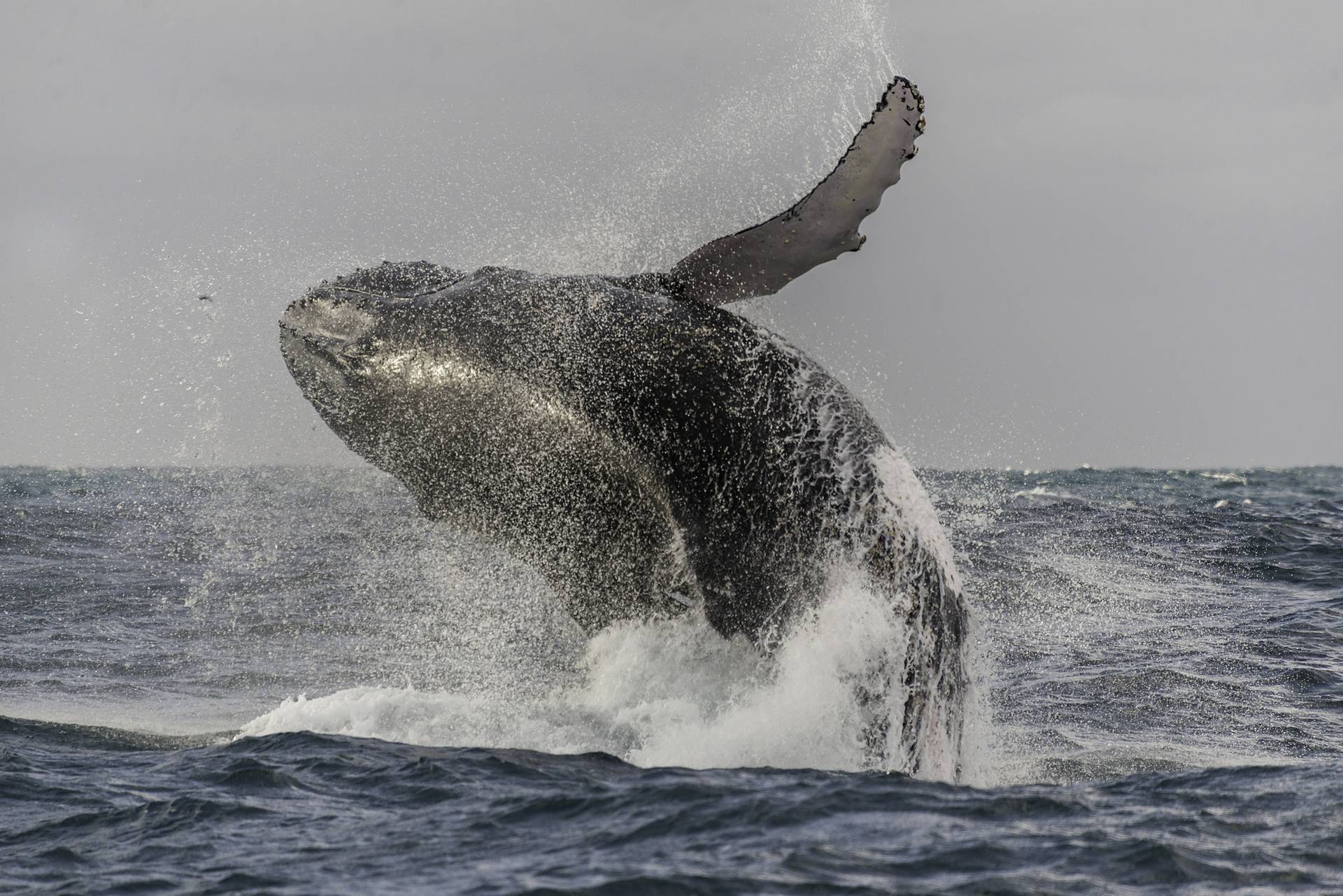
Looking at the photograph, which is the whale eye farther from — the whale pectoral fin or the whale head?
the whale pectoral fin

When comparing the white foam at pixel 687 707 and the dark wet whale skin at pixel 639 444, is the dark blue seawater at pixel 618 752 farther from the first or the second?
the dark wet whale skin at pixel 639 444

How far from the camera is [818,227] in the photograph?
8867 mm

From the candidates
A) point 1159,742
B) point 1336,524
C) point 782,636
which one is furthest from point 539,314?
point 1336,524

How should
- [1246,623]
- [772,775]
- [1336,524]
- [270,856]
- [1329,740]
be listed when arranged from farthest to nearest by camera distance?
[1336,524], [1246,623], [1329,740], [772,775], [270,856]

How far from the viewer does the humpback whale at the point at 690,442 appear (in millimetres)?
8320

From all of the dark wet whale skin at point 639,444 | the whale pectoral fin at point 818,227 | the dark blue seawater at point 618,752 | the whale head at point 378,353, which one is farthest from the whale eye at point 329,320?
the whale pectoral fin at point 818,227

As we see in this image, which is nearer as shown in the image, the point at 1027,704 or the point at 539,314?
the point at 539,314

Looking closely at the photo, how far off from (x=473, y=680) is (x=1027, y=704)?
5.23m

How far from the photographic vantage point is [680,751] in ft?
28.2

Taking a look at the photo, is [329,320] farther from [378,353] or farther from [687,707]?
[687,707]

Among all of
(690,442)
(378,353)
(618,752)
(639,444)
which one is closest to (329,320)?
(378,353)

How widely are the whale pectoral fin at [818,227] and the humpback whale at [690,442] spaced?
0.04ft

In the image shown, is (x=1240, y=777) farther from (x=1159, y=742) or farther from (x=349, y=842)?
(x=349, y=842)

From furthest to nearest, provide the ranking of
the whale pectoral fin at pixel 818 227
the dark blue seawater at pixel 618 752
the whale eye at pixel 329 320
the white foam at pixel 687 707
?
the whale eye at pixel 329 320 < the whale pectoral fin at pixel 818 227 < the white foam at pixel 687 707 < the dark blue seawater at pixel 618 752
